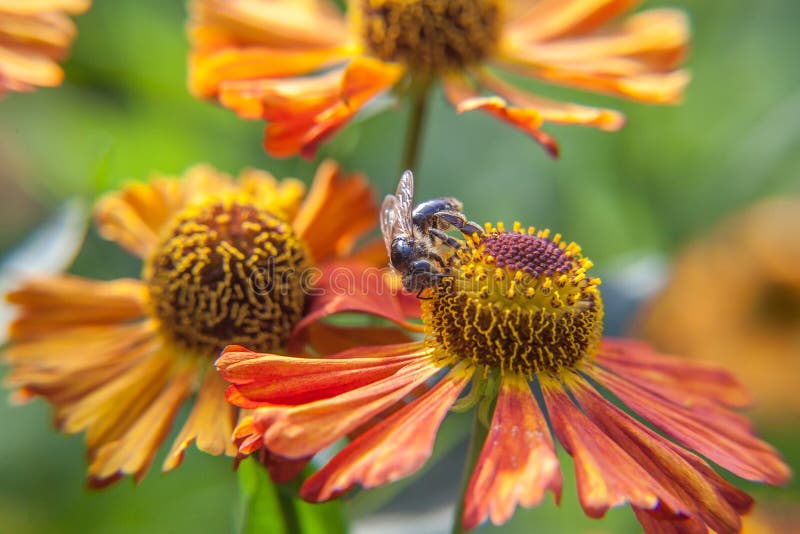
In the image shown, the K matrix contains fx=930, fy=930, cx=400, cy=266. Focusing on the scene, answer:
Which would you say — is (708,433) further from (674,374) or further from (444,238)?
(444,238)

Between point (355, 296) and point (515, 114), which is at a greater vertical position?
point (515, 114)

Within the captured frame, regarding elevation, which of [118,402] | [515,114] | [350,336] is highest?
[515,114]

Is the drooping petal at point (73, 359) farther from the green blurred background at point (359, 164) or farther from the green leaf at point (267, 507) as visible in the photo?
the green blurred background at point (359, 164)

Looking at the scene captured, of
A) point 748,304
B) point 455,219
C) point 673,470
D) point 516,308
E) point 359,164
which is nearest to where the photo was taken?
point 673,470

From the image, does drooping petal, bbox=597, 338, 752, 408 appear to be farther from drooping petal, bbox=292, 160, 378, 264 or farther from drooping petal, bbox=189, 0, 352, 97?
drooping petal, bbox=189, 0, 352, 97

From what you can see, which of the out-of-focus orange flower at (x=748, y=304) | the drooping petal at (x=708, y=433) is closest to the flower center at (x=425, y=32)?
the drooping petal at (x=708, y=433)

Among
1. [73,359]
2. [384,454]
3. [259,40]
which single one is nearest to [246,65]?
[259,40]

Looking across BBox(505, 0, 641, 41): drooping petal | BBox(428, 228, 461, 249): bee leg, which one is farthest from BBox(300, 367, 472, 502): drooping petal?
BBox(505, 0, 641, 41): drooping petal
